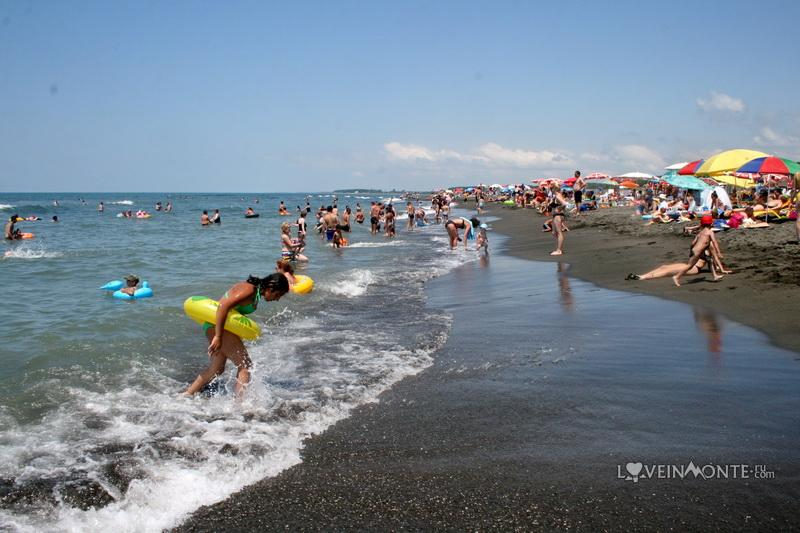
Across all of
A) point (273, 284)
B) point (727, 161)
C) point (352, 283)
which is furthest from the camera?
point (727, 161)

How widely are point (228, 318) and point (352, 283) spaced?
839 cm

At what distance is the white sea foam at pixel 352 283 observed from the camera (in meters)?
12.7

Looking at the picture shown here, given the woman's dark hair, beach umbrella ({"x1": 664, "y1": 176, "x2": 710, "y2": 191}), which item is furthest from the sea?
beach umbrella ({"x1": 664, "y1": 176, "x2": 710, "y2": 191})

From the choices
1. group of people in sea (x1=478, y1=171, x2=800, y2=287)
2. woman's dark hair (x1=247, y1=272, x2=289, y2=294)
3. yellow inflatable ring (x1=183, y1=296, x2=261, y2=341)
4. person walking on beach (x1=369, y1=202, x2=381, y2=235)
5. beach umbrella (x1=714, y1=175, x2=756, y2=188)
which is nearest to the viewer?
woman's dark hair (x1=247, y1=272, x2=289, y2=294)

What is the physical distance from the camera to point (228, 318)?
558 cm

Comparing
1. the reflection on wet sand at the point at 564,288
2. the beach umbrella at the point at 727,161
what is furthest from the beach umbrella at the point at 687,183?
the reflection on wet sand at the point at 564,288

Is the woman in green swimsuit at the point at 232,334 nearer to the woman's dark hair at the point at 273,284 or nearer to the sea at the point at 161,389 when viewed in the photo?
the woman's dark hair at the point at 273,284

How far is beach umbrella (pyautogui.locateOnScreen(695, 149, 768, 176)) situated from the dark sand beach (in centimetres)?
1180

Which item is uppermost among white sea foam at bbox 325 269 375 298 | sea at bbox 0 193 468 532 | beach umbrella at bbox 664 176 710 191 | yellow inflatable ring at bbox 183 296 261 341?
beach umbrella at bbox 664 176 710 191

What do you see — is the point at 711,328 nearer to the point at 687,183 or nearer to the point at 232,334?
the point at 232,334

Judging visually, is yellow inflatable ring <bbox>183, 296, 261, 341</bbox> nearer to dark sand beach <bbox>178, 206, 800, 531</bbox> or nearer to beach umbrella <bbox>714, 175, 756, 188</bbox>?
dark sand beach <bbox>178, 206, 800, 531</bbox>

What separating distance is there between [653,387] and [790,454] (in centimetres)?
151

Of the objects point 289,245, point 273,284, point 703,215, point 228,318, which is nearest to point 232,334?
point 228,318

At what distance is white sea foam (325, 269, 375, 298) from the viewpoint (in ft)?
41.8
